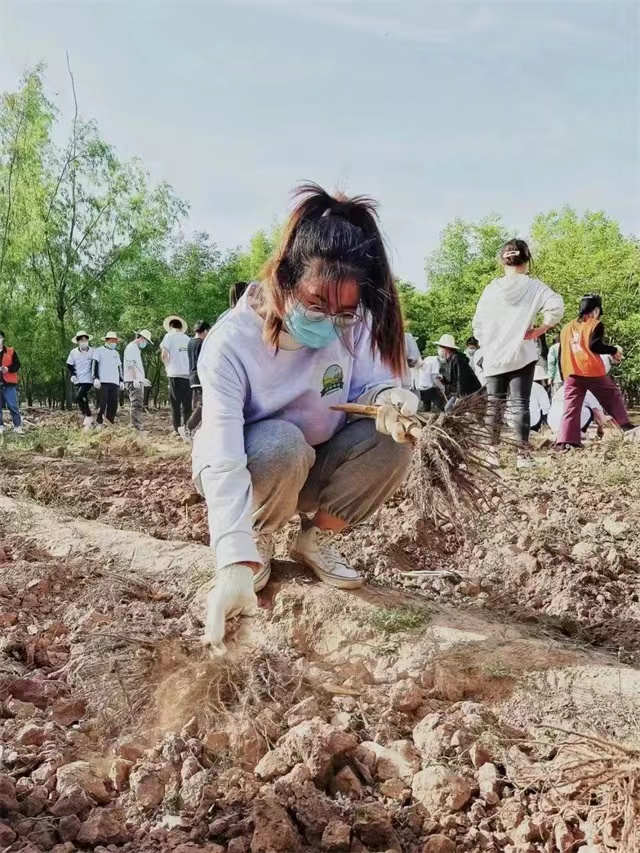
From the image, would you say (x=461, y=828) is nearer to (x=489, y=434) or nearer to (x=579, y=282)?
(x=489, y=434)

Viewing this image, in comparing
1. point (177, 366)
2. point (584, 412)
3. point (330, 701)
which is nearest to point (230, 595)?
point (330, 701)

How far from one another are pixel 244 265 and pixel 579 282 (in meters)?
14.2

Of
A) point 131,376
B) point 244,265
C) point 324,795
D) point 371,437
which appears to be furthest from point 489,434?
point 244,265

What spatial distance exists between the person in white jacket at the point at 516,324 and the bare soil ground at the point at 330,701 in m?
1.97

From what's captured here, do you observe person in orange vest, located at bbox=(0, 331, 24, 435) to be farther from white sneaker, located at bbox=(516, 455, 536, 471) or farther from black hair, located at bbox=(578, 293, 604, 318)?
black hair, located at bbox=(578, 293, 604, 318)

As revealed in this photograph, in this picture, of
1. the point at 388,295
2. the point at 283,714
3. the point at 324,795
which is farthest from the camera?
the point at 388,295

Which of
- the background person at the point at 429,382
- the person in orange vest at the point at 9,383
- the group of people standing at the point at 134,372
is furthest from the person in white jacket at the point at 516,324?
the person in orange vest at the point at 9,383

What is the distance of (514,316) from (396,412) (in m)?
3.12

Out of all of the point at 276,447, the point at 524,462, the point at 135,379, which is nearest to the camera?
the point at 276,447

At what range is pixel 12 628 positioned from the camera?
93.0 inches

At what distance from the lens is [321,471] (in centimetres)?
240

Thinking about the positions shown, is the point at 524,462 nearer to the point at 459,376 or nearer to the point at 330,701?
the point at 459,376

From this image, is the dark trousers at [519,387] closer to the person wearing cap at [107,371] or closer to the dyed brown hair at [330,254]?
the dyed brown hair at [330,254]

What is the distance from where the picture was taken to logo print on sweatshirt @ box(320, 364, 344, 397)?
7.47 ft
